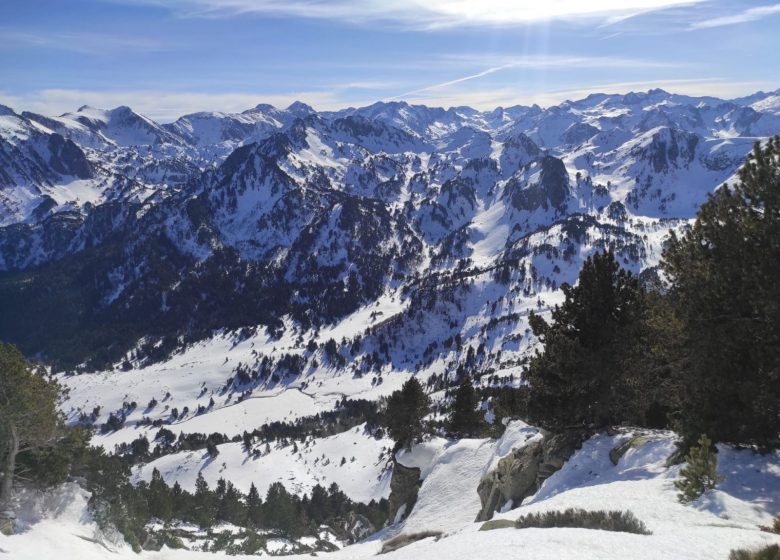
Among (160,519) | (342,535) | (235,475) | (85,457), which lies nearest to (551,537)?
(85,457)

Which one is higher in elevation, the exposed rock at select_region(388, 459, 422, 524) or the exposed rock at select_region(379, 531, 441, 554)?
the exposed rock at select_region(379, 531, 441, 554)

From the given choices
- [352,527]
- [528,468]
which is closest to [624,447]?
[528,468]

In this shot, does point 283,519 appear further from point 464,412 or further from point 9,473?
point 9,473

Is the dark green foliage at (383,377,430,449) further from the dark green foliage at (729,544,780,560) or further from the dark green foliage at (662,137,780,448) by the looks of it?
the dark green foliage at (729,544,780,560)

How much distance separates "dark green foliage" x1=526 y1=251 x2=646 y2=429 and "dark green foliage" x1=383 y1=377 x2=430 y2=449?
3287 cm

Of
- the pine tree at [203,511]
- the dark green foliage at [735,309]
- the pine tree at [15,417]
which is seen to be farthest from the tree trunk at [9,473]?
the pine tree at [203,511]

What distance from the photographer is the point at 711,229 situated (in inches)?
774

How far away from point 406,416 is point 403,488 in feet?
27.2

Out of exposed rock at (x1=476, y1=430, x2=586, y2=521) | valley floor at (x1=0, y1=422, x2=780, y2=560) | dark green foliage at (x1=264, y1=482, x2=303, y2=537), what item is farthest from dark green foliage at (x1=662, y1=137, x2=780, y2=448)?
dark green foliage at (x1=264, y1=482, x2=303, y2=537)

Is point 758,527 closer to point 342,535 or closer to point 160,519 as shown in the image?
point 160,519

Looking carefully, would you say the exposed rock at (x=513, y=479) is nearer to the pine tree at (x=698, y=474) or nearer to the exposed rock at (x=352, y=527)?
the pine tree at (x=698, y=474)

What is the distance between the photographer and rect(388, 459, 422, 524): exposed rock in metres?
56.1

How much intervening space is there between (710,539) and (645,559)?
7.96 feet

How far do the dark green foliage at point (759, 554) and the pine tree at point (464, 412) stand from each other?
189ft
